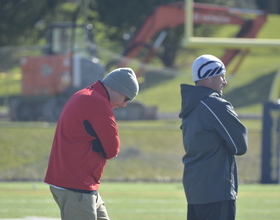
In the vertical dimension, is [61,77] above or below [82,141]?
above

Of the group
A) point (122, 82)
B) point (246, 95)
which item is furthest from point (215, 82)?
point (246, 95)

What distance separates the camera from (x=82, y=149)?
3.89 metres

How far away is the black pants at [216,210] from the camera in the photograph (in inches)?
153

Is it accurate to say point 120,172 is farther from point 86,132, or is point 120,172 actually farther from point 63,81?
point 86,132

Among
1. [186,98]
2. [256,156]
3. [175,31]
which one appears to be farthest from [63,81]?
[175,31]

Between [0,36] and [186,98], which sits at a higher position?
[0,36]

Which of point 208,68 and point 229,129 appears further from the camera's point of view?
point 208,68

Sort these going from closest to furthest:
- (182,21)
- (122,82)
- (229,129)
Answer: (229,129) → (122,82) → (182,21)

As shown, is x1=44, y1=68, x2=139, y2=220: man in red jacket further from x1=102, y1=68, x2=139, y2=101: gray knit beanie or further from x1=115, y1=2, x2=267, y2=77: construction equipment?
x1=115, y1=2, x2=267, y2=77: construction equipment

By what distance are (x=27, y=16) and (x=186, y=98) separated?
26.1 metres

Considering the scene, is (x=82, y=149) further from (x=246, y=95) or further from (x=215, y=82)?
(x=246, y=95)

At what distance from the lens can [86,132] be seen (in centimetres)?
389

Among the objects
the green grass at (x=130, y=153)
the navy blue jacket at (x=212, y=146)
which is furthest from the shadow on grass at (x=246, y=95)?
the navy blue jacket at (x=212, y=146)

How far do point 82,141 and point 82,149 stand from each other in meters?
0.05
